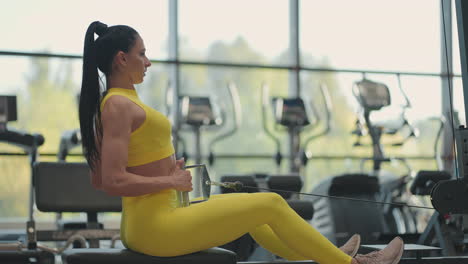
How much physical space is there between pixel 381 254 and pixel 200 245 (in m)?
0.70

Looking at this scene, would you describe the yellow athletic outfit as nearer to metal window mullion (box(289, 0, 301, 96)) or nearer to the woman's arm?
the woman's arm

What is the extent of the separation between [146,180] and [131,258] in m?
0.29

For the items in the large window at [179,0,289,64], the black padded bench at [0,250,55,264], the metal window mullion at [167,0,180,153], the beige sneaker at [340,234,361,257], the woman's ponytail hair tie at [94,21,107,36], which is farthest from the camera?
the large window at [179,0,289,64]

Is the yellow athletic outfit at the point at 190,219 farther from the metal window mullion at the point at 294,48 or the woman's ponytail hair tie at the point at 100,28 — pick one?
the metal window mullion at the point at 294,48

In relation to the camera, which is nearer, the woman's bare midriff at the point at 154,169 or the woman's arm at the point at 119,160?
the woman's arm at the point at 119,160

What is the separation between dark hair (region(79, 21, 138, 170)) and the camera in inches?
96.1

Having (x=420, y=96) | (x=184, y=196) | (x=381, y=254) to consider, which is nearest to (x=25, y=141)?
(x=184, y=196)

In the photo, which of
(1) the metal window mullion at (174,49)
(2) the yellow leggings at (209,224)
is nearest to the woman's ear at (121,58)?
(2) the yellow leggings at (209,224)

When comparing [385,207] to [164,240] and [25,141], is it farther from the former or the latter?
[164,240]

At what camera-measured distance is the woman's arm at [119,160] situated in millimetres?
2273

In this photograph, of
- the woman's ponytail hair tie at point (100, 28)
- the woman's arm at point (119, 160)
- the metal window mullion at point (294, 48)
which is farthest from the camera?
the metal window mullion at point (294, 48)

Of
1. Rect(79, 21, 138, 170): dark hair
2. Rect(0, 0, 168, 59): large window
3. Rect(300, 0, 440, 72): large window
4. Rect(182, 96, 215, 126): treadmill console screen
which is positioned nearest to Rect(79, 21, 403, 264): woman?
Rect(79, 21, 138, 170): dark hair

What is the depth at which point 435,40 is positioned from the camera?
29.0 feet

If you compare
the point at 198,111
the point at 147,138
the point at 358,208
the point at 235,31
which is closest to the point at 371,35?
the point at 235,31
